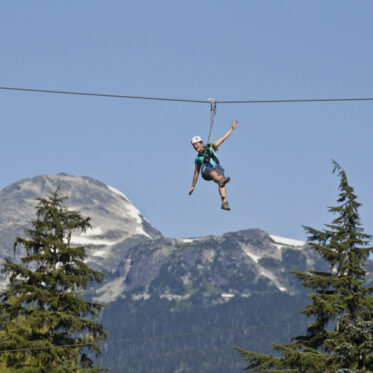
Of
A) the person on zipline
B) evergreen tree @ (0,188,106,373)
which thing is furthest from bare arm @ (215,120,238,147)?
evergreen tree @ (0,188,106,373)

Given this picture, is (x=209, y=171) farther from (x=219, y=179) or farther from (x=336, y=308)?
(x=336, y=308)

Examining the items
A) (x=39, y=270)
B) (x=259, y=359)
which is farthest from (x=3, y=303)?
(x=259, y=359)

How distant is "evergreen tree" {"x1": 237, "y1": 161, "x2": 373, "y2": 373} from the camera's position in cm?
3603

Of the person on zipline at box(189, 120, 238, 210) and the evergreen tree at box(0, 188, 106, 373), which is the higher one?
the person on zipline at box(189, 120, 238, 210)

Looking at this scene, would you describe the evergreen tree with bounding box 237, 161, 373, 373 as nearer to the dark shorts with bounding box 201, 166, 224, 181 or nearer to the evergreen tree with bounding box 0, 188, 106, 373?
the evergreen tree with bounding box 0, 188, 106, 373

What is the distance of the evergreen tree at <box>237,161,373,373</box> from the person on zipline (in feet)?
52.2

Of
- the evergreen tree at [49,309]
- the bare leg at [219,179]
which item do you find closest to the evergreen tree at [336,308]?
the evergreen tree at [49,309]

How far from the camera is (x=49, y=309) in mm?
37156

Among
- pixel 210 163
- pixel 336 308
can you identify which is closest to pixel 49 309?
pixel 336 308

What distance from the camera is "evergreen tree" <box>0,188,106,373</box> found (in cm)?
3516

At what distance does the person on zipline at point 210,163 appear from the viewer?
2112 centimetres

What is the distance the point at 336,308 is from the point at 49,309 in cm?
1261

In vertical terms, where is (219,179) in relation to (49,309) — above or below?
above

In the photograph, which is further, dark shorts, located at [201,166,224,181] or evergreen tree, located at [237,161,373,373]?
evergreen tree, located at [237,161,373,373]
